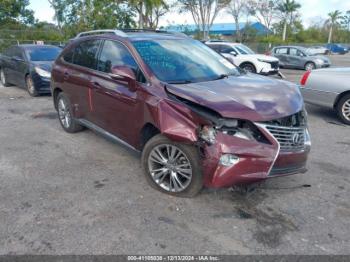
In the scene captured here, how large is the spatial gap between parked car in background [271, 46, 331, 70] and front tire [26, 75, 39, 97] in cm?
1656

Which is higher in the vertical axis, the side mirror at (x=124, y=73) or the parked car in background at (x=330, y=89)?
the side mirror at (x=124, y=73)

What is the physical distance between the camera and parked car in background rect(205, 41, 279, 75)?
1541 cm

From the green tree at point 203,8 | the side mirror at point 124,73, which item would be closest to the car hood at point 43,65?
the side mirror at point 124,73

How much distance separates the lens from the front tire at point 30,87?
30.9 ft

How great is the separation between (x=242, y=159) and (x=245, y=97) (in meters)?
0.70

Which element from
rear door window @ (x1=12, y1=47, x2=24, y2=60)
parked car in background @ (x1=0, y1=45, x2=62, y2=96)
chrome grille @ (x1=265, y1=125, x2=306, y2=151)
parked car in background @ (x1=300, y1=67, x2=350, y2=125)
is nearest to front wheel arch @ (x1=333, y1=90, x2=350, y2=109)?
parked car in background @ (x1=300, y1=67, x2=350, y2=125)

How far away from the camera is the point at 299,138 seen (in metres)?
3.50

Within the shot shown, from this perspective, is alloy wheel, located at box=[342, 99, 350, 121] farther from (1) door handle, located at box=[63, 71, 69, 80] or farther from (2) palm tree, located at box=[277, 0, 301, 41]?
(2) palm tree, located at box=[277, 0, 301, 41]

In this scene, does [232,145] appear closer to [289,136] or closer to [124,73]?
[289,136]

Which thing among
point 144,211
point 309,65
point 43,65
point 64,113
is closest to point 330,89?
point 144,211

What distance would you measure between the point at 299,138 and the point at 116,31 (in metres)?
2.92

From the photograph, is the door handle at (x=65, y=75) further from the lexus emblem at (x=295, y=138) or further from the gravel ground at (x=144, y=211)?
the lexus emblem at (x=295, y=138)

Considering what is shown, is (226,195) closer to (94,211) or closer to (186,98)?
(186,98)

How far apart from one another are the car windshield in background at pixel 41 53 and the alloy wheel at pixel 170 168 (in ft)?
25.6
